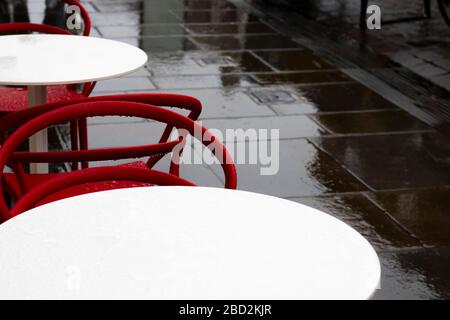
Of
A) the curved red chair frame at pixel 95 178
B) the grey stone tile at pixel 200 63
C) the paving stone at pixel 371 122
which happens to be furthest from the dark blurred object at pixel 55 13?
the curved red chair frame at pixel 95 178

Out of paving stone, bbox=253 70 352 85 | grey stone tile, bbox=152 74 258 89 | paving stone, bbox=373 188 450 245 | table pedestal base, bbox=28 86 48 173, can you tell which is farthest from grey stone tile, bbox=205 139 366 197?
paving stone, bbox=253 70 352 85

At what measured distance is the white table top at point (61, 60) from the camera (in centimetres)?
374

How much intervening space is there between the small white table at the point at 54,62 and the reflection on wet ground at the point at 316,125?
3.93 feet

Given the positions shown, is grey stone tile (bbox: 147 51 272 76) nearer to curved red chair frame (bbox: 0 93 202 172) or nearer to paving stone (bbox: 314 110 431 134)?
paving stone (bbox: 314 110 431 134)

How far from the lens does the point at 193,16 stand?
1048cm

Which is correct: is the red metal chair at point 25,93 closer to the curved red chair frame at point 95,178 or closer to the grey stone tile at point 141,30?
the curved red chair frame at point 95,178

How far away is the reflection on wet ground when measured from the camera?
4555mm

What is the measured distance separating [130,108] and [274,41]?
243 inches

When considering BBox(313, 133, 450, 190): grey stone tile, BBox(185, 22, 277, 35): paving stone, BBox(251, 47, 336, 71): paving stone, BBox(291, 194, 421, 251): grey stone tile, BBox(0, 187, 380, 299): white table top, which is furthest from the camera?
BBox(185, 22, 277, 35): paving stone

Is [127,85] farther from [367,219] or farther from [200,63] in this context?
[367,219]

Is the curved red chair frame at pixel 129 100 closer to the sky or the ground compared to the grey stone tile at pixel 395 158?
closer to the sky

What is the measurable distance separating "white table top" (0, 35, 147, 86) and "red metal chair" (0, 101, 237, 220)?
24.2 inches

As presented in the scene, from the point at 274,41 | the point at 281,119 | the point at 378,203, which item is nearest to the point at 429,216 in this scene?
the point at 378,203
